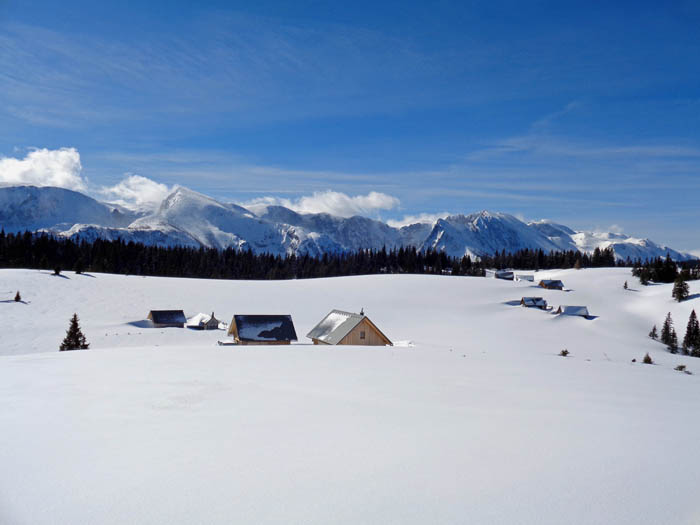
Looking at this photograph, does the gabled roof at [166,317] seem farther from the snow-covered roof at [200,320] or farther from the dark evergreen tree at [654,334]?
the dark evergreen tree at [654,334]

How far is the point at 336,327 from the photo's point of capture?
3641cm

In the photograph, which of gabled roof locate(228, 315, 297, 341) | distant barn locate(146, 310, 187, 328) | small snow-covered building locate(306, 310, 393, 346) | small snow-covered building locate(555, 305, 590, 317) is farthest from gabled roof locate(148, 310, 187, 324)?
small snow-covered building locate(555, 305, 590, 317)

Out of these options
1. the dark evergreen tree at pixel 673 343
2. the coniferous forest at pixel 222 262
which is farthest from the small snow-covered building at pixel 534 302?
the coniferous forest at pixel 222 262

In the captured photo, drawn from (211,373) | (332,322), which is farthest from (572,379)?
(332,322)

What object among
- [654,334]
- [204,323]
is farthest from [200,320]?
[654,334]

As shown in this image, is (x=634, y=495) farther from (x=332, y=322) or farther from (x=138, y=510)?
(x=332, y=322)

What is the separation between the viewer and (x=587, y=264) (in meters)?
176

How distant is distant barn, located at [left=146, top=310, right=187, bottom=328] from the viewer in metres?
57.6

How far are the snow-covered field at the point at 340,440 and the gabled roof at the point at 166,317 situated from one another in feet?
148

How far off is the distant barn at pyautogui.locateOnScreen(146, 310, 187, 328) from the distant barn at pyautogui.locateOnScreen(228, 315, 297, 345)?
912 inches

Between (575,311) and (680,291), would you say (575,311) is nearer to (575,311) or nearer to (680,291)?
(575,311)

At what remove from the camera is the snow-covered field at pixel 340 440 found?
201 inches

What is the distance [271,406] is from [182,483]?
3.78 metres

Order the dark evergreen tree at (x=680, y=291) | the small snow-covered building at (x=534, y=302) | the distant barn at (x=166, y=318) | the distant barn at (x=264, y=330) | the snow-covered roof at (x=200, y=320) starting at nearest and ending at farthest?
the distant barn at (x=264, y=330)
the distant barn at (x=166, y=318)
the snow-covered roof at (x=200, y=320)
the small snow-covered building at (x=534, y=302)
the dark evergreen tree at (x=680, y=291)
